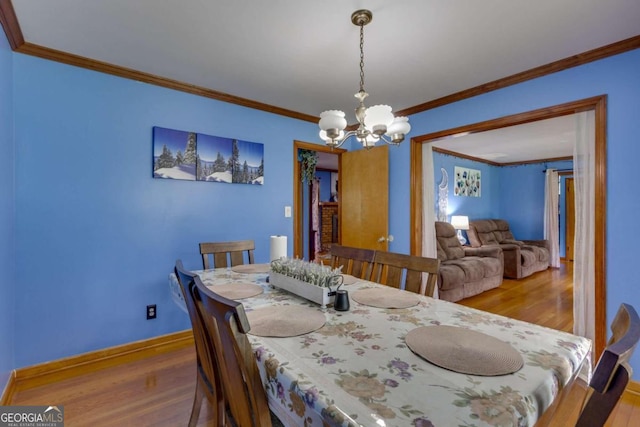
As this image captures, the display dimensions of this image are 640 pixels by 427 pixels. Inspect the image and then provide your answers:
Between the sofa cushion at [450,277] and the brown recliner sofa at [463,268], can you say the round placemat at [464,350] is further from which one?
the sofa cushion at [450,277]

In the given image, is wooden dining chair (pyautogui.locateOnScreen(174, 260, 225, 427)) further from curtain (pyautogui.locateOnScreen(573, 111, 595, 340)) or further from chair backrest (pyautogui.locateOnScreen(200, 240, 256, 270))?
curtain (pyautogui.locateOnScreen(573, 111, 595, 340))

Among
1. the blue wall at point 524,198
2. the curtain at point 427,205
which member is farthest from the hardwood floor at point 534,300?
the blue wall at point 524,198

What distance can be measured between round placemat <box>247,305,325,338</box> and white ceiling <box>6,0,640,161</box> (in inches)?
63.8

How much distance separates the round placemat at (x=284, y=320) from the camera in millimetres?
1055

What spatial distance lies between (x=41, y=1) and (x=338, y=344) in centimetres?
236

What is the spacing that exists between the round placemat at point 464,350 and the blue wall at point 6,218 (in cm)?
237

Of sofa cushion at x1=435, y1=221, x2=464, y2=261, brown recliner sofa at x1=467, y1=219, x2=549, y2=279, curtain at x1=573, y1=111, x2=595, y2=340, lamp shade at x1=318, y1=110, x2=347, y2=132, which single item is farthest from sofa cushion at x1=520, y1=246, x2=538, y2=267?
lamp shade at x1=318, y1=110, x2=347, y2=132

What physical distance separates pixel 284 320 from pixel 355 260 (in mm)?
1035

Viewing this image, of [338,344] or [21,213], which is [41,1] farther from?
[338,344]

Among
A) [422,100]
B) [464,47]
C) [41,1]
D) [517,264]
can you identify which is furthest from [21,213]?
[517,264]

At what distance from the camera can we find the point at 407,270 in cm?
172

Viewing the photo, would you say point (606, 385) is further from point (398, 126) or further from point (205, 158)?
point (205, 158)

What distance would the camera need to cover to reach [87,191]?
2.22m

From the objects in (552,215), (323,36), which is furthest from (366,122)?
(552,215)
